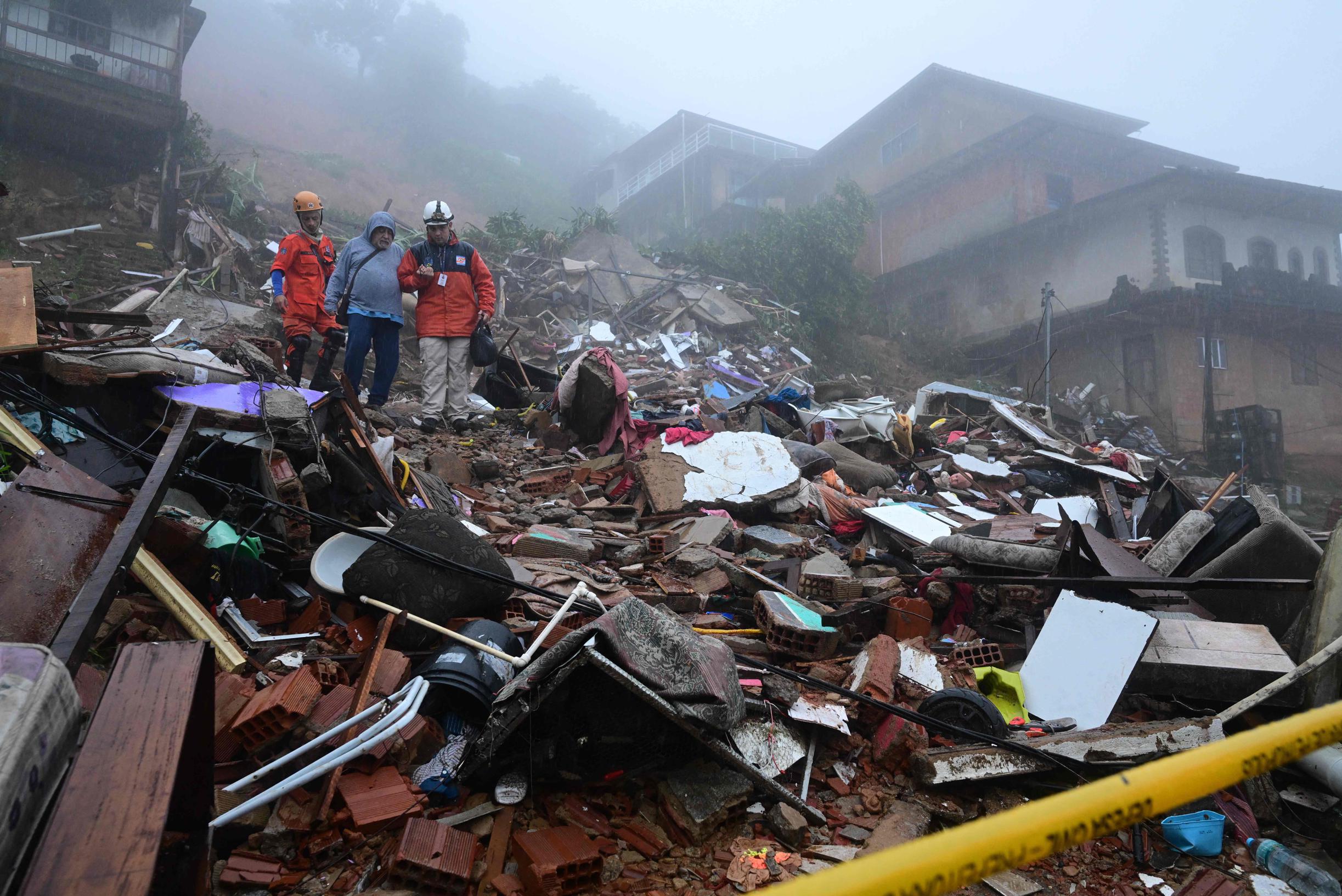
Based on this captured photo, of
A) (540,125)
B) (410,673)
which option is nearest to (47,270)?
(410,673)

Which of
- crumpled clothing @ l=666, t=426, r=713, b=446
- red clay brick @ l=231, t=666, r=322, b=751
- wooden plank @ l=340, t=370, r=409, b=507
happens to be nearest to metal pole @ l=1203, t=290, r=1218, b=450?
crumpled clothing @ l=666, t=426, r=713, b=446

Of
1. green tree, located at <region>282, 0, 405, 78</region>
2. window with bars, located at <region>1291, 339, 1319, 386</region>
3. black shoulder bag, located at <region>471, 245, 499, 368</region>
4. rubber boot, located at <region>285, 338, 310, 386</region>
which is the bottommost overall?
rubber boot, located at <region>285, 338, 310, 386</region>

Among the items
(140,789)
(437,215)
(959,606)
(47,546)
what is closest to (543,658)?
(140,789)

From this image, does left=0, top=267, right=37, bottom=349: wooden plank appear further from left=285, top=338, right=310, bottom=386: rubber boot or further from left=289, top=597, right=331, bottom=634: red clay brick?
left=285, top=338, right=310, bottom=386: rubber boot

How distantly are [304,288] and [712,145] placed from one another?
25.3 metres

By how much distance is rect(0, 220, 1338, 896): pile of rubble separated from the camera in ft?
6.81

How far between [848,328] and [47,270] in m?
16.4

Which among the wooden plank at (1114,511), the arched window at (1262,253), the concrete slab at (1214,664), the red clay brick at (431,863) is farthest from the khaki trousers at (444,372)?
the arched window at (1262,253)

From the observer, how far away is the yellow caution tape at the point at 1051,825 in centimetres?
76

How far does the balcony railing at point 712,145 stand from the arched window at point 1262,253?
673 inches

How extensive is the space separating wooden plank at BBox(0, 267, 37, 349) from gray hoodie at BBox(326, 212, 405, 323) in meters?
2.37

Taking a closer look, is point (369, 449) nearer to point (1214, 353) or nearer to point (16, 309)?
point (16, 309)

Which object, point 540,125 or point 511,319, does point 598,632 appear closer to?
point 511,319

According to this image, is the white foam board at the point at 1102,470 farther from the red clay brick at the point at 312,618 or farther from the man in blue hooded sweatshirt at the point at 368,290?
the red clay brick at the point at 312,618
